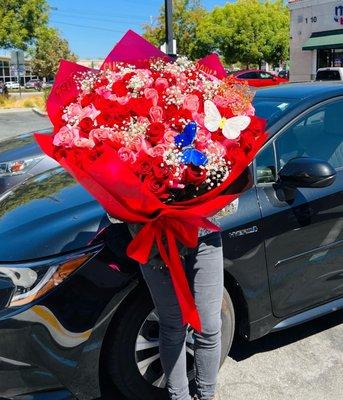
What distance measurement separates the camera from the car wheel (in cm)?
244

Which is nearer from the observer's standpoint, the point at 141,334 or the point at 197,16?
the point at 141,334

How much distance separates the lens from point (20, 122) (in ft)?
61.4

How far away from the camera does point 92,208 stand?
2600mm

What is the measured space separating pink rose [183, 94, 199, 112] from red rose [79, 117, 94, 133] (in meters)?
0.35

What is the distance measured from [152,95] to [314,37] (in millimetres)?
35353

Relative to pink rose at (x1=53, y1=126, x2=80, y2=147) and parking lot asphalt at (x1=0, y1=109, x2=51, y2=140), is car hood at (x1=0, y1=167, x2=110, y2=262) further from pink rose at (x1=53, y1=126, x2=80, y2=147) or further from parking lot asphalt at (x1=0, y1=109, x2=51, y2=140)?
parking lot asphalt at (x1=0, y1=109, x2=51, y2=140)

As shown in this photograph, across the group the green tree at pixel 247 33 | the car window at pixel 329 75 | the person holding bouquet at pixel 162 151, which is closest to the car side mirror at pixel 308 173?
the person holding bouquet at pixel 162 151

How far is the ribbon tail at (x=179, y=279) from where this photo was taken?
74.8 inches

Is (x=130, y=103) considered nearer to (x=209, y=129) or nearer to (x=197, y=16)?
(x=209, y=129)

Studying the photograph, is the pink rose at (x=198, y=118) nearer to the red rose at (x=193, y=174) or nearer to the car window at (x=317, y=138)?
the red rose at (x=193, y=174)

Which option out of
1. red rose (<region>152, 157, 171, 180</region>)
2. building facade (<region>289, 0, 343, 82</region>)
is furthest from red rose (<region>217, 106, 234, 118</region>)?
building facade (<region>289, 0, 343, 82</region>)

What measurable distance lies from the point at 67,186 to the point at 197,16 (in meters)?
48.3

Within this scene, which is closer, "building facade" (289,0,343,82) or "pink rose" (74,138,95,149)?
"pink rose" (74,138,95,149)

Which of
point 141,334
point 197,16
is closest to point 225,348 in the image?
point 141,334
